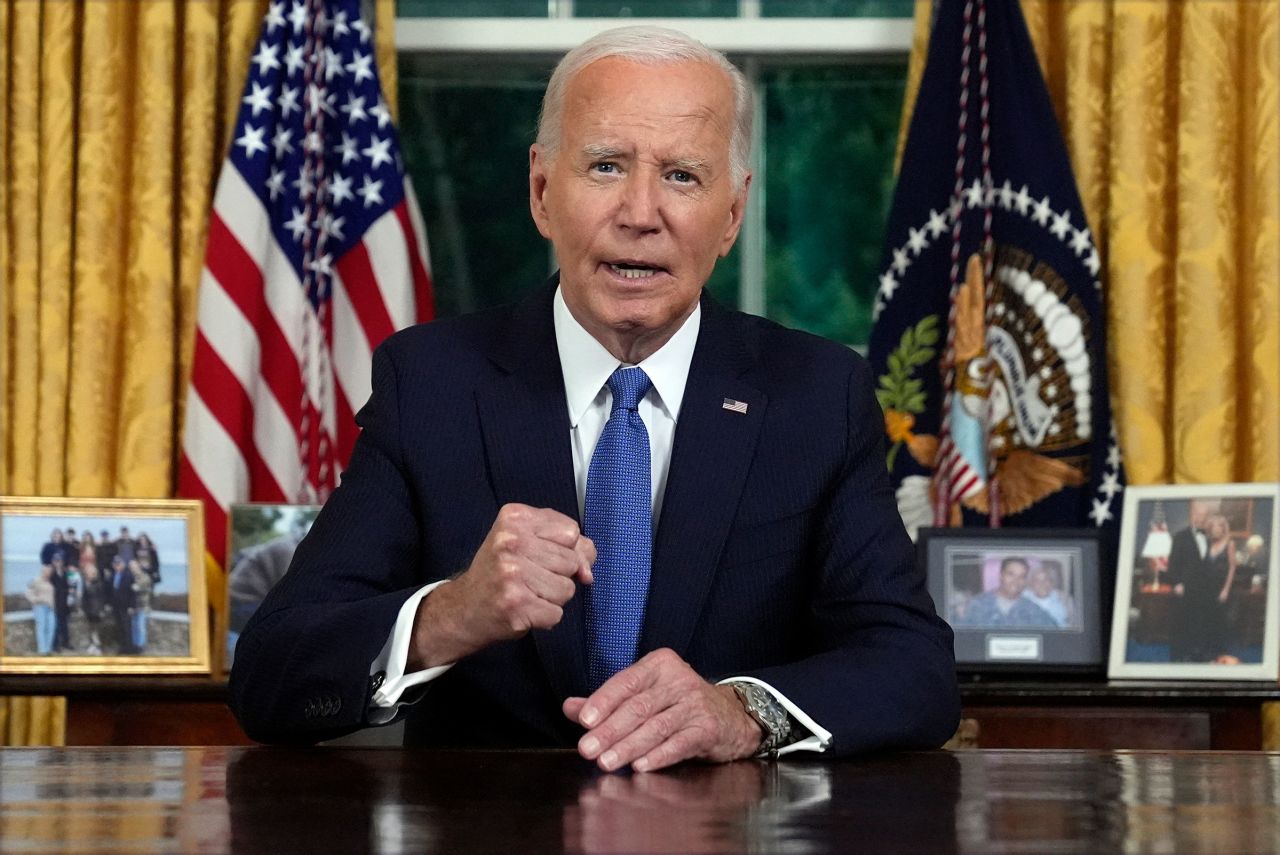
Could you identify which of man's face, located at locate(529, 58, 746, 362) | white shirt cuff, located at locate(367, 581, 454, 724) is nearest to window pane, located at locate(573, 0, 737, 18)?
man's face, located at locate(529, 58, 746, 362)

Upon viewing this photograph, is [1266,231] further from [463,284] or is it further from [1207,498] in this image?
[463,284]

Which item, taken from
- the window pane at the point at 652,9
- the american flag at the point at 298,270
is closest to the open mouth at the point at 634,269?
the american flag at the point at 298,270

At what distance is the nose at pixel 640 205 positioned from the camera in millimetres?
2016

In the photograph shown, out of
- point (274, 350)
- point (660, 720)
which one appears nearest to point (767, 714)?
point (660, 720)

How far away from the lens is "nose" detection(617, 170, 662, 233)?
6.61ft

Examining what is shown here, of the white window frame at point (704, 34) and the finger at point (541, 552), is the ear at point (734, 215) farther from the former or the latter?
the white window frame at point (704, 34)

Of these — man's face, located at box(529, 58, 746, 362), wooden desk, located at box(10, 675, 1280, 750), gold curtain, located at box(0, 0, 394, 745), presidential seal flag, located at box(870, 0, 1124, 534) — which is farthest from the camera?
gold curtain, located at box(0, 0, 394, 745)

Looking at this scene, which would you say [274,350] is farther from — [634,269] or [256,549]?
[634,269]

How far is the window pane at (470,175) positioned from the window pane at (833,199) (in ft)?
1.84

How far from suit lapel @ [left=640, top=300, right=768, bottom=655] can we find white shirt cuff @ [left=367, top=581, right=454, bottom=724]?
0.95 ft

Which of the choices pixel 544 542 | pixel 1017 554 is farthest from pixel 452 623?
pixel 1017 554

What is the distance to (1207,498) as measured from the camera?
324 cm

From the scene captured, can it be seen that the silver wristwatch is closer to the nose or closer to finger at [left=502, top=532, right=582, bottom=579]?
finger at [left=502, top=532, right=582, bottom=579]

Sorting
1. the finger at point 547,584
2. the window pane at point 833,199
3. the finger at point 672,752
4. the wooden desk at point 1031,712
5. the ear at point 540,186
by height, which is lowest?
the wooden desk at point 1031,712
